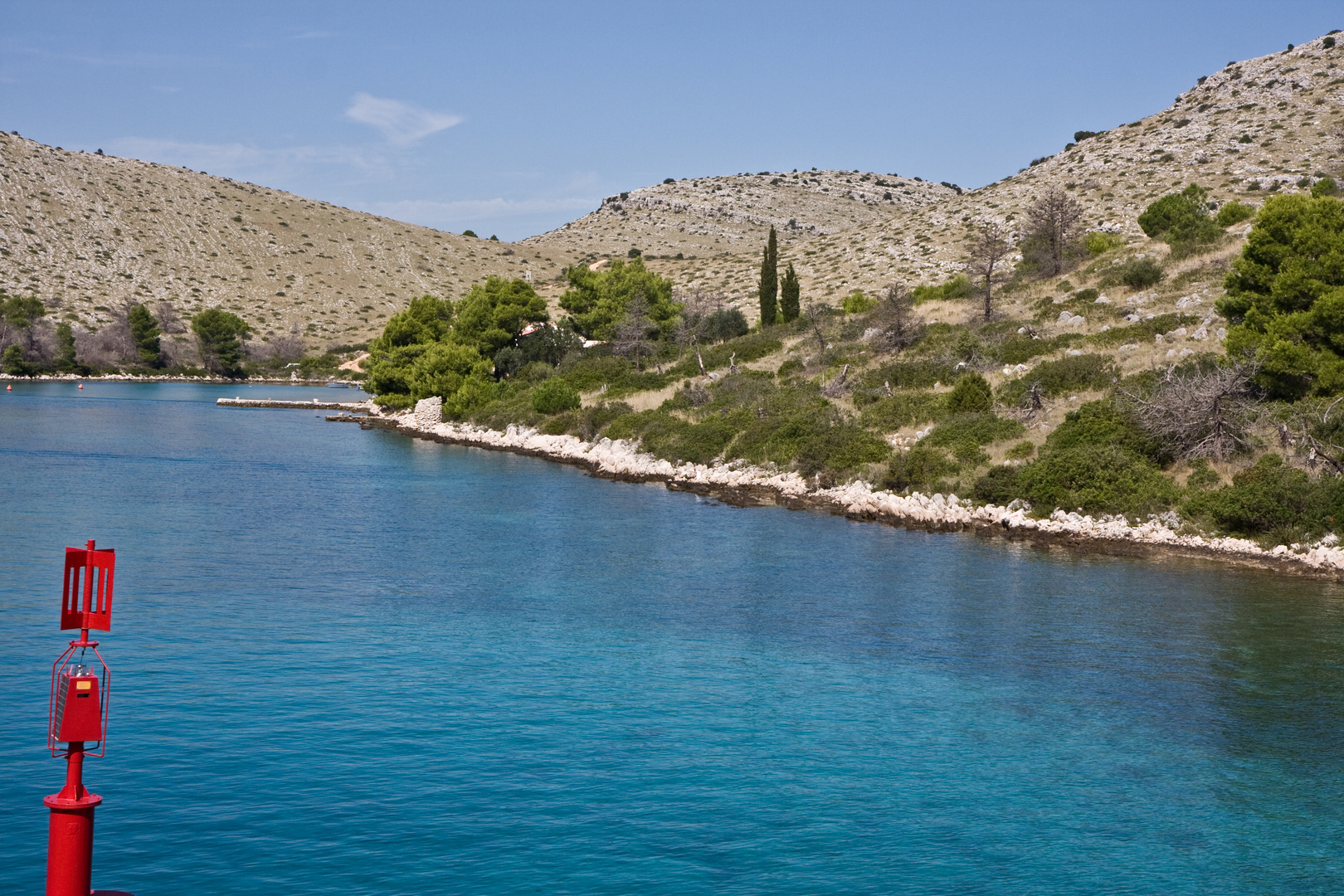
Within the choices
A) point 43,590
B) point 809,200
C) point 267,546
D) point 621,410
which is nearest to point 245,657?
point 43,590

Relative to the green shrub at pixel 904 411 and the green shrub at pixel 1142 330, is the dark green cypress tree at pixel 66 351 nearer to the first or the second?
the green shrub at pixel 904 411

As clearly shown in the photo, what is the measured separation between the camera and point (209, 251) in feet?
479

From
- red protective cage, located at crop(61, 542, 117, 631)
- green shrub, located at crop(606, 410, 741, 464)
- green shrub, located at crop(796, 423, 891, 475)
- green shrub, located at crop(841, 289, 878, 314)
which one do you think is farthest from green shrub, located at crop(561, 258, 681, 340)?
red protective cage, located at crop(61, 542, 117, 631)

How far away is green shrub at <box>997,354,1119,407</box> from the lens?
143 feet

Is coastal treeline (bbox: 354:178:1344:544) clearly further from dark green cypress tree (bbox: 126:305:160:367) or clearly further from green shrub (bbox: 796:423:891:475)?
dark green cypress tree (bbox: 126:305:160:367)

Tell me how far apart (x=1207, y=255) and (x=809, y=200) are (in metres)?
121

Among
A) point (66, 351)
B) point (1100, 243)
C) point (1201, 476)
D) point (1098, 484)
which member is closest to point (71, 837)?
point (1098, 484)

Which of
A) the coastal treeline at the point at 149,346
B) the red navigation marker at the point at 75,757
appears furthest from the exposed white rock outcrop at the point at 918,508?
the coastal treeline at the point at 149,346

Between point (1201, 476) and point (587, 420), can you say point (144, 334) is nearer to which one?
point (587, 420)

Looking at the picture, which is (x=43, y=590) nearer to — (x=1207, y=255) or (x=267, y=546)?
(x=267, y=546)

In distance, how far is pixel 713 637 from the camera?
74.2 ft

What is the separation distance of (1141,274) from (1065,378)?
15.2m

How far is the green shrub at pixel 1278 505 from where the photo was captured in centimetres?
3102

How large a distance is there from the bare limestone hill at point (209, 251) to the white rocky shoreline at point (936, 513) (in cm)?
9387
